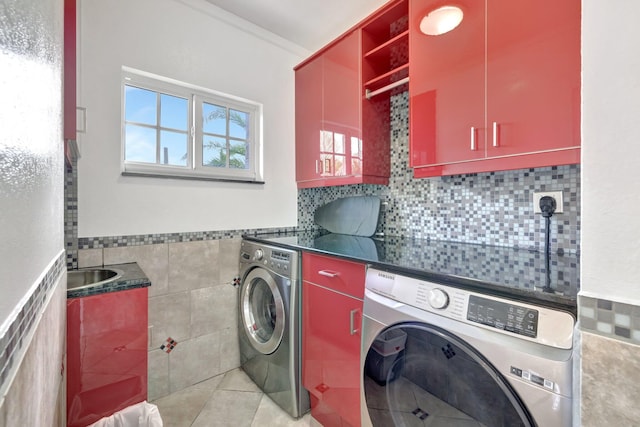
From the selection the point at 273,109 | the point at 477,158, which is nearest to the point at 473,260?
the point at 477,158

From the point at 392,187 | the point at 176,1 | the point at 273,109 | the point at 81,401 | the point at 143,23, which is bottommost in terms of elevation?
the point at 81,401

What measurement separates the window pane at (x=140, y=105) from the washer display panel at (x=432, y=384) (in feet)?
6.32

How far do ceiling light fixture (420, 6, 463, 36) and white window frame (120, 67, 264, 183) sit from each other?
1.36m

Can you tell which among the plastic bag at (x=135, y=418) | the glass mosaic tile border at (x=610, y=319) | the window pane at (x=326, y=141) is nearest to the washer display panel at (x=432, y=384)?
the glass mosaic tile border at (x=610, y=319)

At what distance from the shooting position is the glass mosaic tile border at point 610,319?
1.46 ft

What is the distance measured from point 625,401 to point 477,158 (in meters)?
1.05

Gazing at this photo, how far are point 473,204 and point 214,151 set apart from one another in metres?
1.82

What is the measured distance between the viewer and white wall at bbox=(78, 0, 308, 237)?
1.58 meters

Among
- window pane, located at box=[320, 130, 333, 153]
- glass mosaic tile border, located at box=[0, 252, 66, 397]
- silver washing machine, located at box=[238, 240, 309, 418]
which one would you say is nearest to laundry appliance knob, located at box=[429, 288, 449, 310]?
silver washing machine, located at box=[238, 240, 309, 418]

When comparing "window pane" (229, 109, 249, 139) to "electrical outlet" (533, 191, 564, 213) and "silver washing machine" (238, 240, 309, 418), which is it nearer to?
"silver washing machine" (238, 240, 309, 418)

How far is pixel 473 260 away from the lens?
3.80 ft

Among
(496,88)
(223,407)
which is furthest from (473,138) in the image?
(223,407)

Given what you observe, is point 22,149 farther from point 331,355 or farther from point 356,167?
point 356,167

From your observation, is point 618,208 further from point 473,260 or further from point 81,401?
point 81,401
